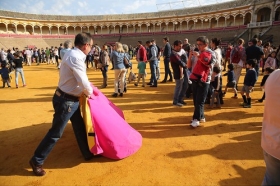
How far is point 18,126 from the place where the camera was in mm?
4508

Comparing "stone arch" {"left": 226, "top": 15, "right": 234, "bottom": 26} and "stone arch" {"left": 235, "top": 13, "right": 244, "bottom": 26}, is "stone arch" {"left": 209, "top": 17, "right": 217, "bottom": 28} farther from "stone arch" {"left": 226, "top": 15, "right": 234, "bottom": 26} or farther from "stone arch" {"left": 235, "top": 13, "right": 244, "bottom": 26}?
"stone arch" {"left": 235, "top": 13, "right": 244, "bottom": 26}

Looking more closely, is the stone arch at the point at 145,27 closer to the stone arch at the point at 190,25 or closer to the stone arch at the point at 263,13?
the stone arch at the point at 190,25

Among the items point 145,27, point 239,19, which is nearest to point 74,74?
point 239,19

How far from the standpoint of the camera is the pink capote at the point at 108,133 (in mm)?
2924

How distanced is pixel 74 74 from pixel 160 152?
194 cm

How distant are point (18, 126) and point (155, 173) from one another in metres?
3.67

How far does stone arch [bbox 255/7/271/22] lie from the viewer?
32750 mm

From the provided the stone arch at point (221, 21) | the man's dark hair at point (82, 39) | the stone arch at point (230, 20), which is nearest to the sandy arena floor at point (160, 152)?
the man's dark hair at point (82, 39)

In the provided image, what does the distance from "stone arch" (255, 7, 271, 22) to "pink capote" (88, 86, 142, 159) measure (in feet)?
129

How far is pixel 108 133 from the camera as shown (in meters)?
2.96

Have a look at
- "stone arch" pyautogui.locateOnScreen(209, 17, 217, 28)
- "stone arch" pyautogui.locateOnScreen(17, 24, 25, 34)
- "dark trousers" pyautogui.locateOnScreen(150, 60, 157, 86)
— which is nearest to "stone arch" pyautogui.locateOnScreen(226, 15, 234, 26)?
"stone arch" pyautogui.locateOnScreen(209, 17, 217, 28)

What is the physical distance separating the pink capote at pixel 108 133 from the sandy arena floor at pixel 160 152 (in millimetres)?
155

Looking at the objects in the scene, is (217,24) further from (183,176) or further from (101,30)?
(183,176)

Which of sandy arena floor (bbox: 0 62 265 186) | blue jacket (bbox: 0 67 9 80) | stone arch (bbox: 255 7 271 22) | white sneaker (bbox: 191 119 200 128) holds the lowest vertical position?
sandy arena floor (bbox: 0 62 265 186)
